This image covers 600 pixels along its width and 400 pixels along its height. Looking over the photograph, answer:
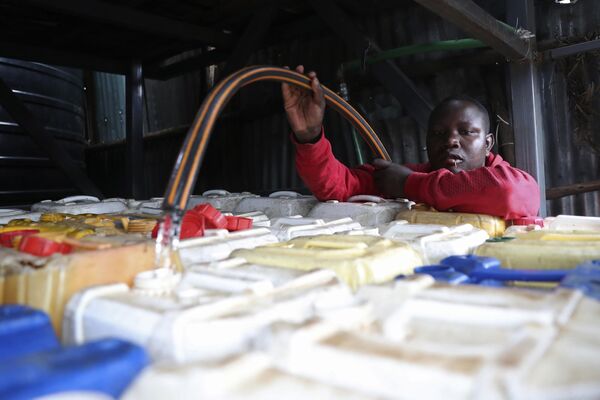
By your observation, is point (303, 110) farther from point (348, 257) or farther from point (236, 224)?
point (348, 257)

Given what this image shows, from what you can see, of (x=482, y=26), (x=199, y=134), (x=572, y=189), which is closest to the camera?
(x=199, y=134)

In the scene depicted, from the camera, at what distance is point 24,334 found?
2.14ft

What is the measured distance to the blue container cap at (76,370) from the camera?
486mm

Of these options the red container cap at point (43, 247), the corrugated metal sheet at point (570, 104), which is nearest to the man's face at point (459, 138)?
the corrugated metal sheet at point (570, 104)

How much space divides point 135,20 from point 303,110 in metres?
1.94

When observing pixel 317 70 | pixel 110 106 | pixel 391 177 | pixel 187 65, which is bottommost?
pixel 391 177

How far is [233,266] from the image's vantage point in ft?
3.22

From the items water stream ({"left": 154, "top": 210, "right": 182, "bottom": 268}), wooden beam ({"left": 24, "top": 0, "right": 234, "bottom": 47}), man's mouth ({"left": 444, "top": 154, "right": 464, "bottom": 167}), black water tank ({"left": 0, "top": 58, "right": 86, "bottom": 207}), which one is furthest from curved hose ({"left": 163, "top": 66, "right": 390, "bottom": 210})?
black water tank ({"left": 0, "top": 58, "right": 86, "bottom": 207})

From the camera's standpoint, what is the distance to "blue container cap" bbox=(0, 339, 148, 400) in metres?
0.49

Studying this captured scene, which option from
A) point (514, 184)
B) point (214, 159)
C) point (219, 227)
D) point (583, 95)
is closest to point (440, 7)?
point (514, 184)

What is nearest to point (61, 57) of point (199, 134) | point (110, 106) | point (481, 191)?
point (199, 134)

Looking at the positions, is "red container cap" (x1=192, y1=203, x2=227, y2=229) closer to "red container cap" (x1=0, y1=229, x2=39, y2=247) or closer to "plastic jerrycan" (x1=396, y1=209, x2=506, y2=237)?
"red container cap" (x1=0, y1=229, x2=39, y2=247)

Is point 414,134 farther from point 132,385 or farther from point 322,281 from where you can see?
point 132,385

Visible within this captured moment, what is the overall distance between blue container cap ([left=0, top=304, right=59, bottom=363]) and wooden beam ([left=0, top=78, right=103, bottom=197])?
159 inches
